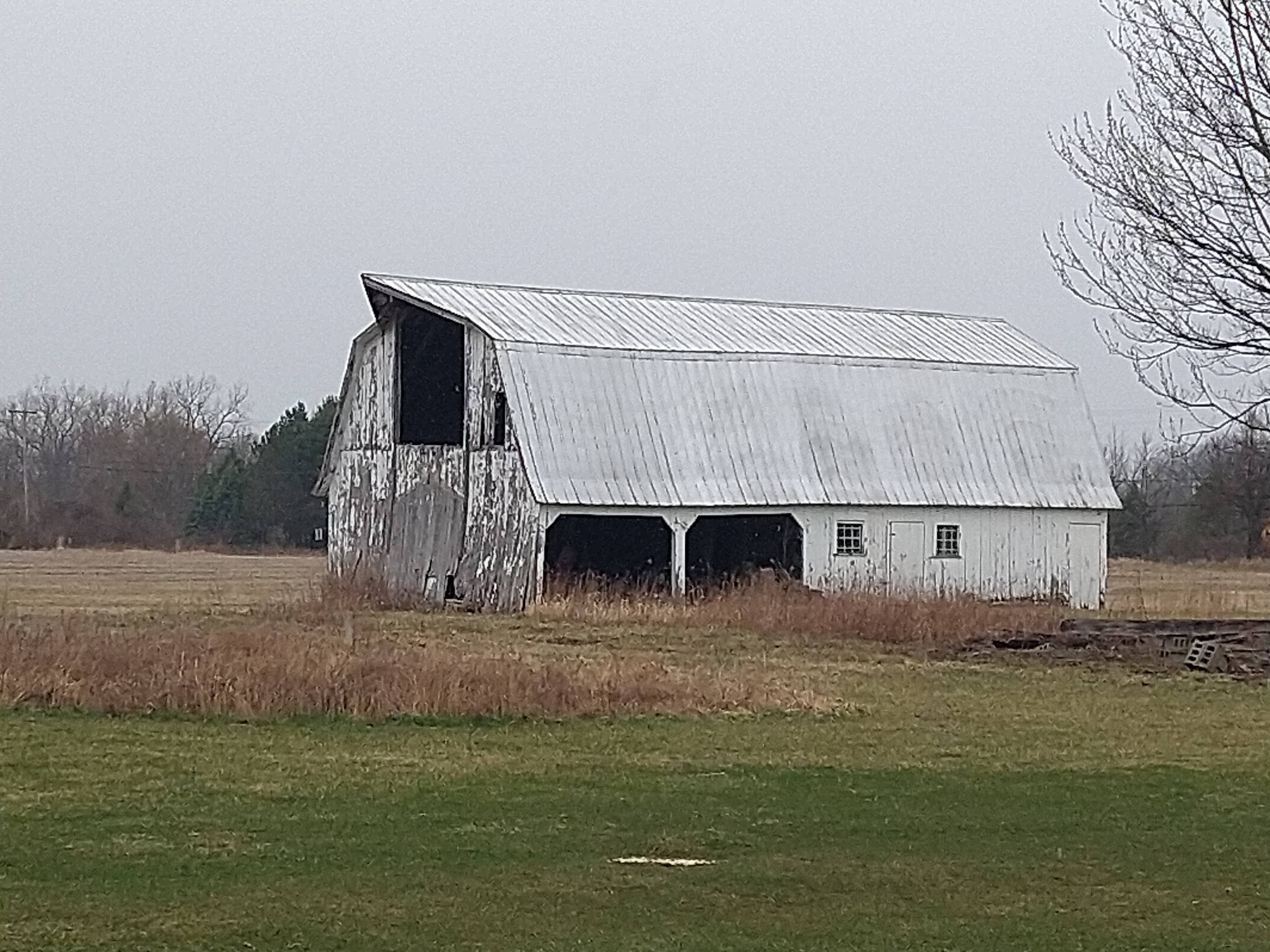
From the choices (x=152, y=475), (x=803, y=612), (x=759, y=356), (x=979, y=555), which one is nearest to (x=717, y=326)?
(x=759, y=356)

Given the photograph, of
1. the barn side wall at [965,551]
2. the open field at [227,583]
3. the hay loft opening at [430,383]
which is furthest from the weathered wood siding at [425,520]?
the barn side wall at [965,551]

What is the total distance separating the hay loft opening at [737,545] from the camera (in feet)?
129

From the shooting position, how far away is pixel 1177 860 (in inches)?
436

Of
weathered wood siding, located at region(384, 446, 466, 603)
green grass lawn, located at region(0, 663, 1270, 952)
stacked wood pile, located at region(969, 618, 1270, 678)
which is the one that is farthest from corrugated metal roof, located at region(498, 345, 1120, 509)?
green grass lawn, located at region(0, 663, 1270, 952)

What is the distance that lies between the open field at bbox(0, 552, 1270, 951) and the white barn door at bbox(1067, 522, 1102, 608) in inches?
642

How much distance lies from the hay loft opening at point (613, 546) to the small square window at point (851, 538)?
328cm

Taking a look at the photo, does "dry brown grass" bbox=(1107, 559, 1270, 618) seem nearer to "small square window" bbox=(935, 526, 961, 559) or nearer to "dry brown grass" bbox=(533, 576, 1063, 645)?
"dry brown grass" bbox=(533, 576, 1063, 645)

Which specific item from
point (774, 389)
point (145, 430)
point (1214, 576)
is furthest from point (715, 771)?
point (145, 430)

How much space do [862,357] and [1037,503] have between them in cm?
449

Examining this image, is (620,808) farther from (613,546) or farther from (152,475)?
(152,475)

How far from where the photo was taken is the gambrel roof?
119 ft

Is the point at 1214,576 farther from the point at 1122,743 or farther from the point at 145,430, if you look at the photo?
the point at 145,430

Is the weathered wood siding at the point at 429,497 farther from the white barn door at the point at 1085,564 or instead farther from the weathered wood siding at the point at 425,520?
the white barn door at the point at 1085,564

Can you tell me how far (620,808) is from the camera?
41.4ft
